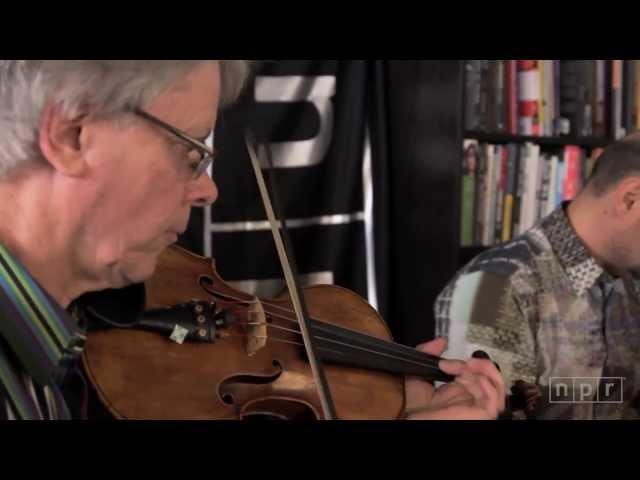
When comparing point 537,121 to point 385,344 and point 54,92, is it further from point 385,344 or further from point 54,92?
point 54,92

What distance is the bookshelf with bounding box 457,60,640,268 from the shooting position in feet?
3.92

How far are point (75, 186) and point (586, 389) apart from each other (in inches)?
27.2

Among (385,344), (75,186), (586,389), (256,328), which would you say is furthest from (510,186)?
(75,186)

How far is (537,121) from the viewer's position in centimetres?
126

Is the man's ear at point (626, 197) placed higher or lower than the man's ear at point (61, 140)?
lower

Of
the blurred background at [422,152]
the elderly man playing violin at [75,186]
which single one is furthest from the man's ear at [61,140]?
the blurred background at [422,152]

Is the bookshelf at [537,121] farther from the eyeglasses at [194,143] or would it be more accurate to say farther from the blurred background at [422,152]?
the eyeglasses at [194,143]

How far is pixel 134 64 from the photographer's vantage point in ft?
2.23

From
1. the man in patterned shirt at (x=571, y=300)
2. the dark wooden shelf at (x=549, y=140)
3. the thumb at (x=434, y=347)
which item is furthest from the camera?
the dark wooden shelf at (x=549, y=140)

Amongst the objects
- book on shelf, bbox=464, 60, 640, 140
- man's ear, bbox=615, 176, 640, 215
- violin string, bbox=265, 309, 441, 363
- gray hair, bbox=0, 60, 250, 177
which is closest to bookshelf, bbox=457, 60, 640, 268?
book on shelf, bbox=464, 60, 640, 140

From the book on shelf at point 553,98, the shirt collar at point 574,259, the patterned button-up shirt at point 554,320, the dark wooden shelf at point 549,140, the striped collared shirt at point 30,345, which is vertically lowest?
the patterned button-up shirt at point 554,320

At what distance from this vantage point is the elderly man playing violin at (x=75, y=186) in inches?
25.6
